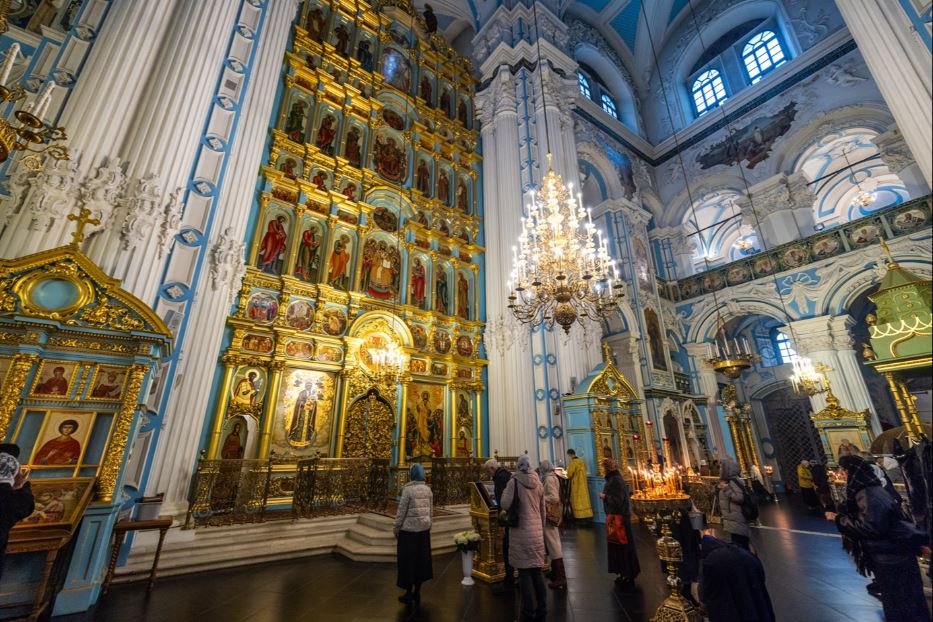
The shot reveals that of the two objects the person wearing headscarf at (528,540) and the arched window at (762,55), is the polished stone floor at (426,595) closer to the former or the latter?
the person wearing headscarf at (528,540)

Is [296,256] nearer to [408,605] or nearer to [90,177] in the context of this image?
[90,177]

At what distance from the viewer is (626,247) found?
14.4 metres

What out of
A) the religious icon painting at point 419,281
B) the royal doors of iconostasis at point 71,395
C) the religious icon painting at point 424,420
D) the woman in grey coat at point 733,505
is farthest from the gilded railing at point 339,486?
the woman in grey coat at point 733,505

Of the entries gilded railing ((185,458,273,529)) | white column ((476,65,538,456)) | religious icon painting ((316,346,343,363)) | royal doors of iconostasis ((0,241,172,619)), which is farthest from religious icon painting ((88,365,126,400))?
white column ((476,65,538,456))

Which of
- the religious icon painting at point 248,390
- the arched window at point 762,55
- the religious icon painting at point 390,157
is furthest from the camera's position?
the arched window at point 762,55

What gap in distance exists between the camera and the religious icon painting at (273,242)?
8301 millimetres

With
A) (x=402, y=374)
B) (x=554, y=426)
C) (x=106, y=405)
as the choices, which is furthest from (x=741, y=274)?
(x=106, y=405)

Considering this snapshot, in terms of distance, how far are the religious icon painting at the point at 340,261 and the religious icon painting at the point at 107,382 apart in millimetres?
5021

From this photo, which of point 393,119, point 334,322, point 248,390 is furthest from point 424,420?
point 393,119

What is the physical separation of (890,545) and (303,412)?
8.05 meters

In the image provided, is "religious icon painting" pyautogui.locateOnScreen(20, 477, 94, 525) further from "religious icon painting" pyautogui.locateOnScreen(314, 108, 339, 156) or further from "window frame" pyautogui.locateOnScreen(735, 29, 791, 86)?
"window frame" pyautogui.locateOnScreen(735, 29, 791, 86)

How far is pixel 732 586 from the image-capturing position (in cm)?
214

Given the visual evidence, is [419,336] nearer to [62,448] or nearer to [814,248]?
[62,448]

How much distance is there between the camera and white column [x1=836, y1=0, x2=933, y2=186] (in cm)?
314
